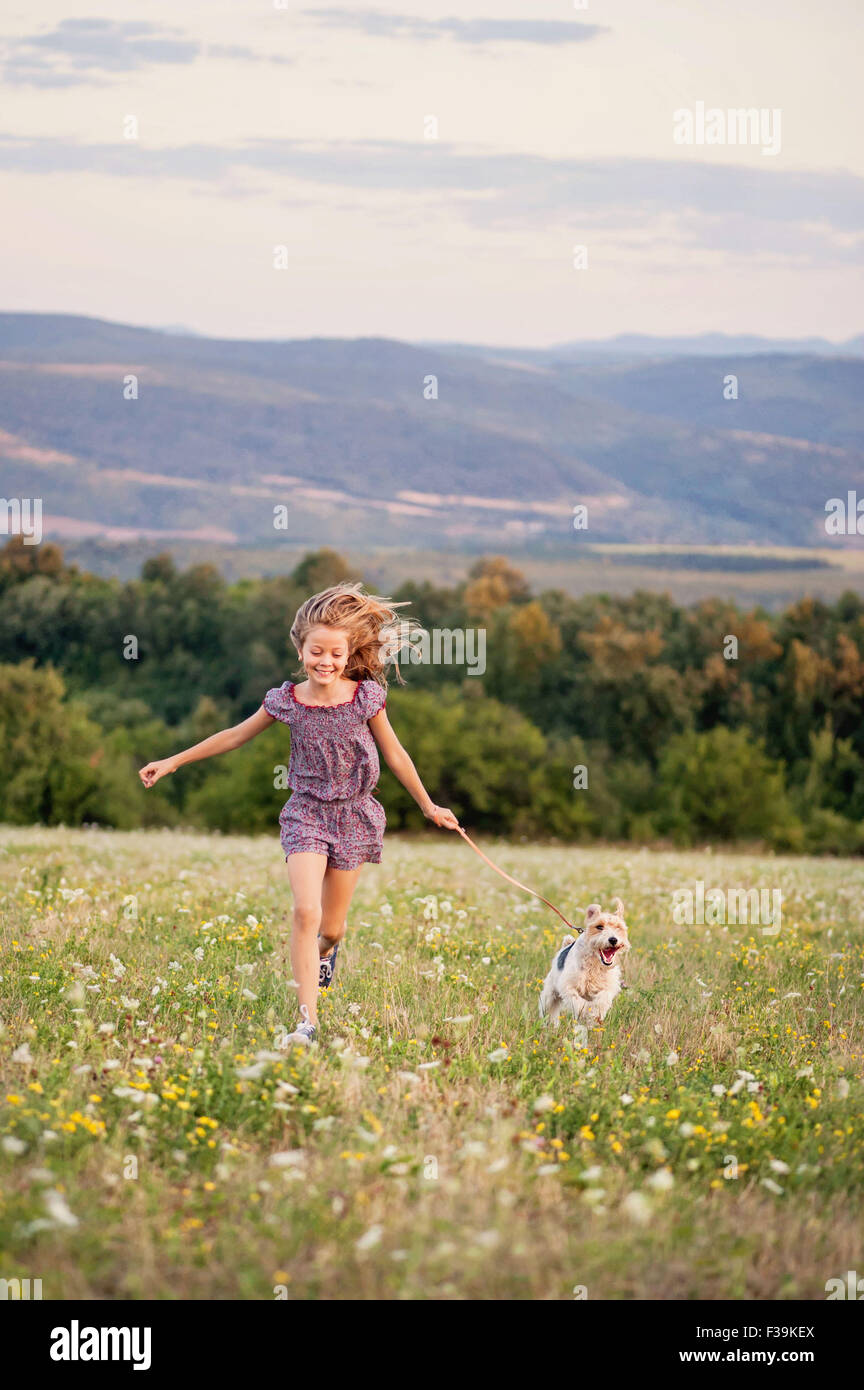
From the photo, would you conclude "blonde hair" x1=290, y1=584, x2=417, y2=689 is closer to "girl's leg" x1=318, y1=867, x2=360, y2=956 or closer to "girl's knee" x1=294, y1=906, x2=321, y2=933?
"girl's leg" x1=318, y1=867, x2=360, y2=956

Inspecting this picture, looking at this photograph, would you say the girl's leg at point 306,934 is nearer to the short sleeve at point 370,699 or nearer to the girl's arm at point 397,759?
the girl's arm at point 397,759

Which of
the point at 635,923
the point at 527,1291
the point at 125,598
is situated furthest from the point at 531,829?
the point at 527,1291

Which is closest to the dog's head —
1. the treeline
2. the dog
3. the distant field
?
the dog

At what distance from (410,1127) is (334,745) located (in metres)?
2.89

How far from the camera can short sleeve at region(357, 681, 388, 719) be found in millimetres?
8734

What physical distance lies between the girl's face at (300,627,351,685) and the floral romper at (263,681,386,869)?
21 cm

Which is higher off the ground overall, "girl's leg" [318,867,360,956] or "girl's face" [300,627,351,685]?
"girl's face" [300,627,351,685]

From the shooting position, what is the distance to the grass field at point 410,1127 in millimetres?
5023

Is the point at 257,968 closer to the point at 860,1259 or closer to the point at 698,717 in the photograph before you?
the point at 860,1259

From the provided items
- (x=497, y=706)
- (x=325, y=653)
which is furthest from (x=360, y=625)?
(x=497, y=706)

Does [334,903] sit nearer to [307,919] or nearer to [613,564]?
[307,919]

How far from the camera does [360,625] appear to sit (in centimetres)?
868

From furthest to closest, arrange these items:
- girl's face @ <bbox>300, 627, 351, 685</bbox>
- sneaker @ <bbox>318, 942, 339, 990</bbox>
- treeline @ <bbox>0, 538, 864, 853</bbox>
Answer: treeline @ <bbox>0, 538, 864, 853</bbox> → sneaker @ <bbox>318, 942, 339, 990</bbox> → girl's face @ <bbox>300, 627, 351, 685</bbox>

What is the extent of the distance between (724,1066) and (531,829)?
55772 mm
